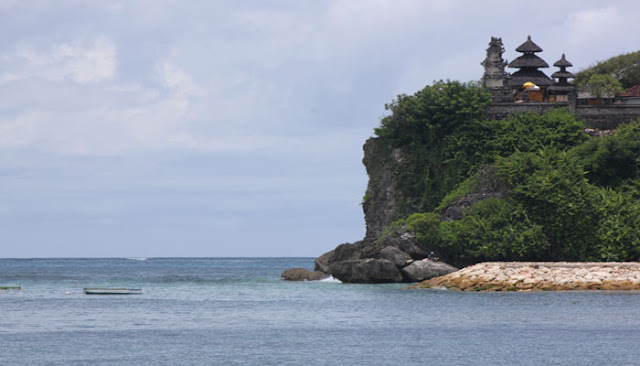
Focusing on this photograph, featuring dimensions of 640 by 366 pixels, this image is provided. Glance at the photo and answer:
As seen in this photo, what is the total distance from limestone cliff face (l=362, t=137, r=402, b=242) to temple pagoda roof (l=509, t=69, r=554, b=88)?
14.9 metres

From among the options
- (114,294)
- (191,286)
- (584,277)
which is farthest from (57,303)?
(584,277)

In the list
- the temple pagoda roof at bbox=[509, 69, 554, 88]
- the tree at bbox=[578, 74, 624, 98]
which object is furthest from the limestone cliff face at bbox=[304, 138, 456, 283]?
the tree at bbox=[578, 74, 624, 98]

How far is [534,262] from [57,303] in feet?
94.5

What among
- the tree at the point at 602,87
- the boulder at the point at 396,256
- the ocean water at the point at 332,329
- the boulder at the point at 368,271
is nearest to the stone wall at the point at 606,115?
the tree at the point at 602,87

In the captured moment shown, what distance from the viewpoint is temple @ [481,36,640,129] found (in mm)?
69562

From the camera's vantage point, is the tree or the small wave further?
the tree

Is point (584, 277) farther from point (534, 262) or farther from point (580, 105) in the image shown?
point (580, 105)

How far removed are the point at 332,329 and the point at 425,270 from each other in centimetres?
2160

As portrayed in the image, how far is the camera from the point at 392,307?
4406 cm

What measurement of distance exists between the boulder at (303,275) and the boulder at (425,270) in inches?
514

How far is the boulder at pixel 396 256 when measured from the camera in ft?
190

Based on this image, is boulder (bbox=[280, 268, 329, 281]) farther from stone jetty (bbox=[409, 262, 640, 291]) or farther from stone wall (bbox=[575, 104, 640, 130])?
stone wall (bbox=[575, 104, 640, 130])

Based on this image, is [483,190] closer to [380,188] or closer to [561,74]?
[380,188]

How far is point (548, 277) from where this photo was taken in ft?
165
